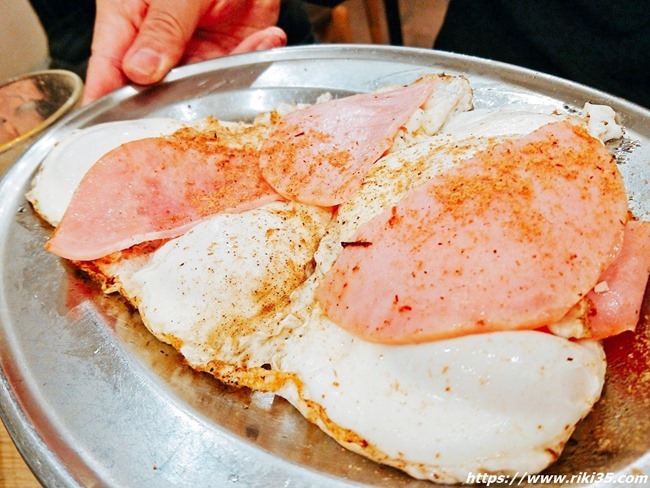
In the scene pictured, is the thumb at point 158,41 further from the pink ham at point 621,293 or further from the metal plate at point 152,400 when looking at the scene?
the pink ham at point 621,293

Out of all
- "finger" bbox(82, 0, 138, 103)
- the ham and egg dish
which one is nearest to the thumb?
"finger" bbox(82, 0, 138, 103)

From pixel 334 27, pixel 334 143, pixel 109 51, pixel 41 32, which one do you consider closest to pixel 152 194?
pixel 334 143

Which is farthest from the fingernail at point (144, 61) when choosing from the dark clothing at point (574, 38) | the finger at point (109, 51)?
the dark clothing at point (574, 38)

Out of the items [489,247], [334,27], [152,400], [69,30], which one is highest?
[489,247]

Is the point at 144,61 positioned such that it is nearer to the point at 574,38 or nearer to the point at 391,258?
the point at 391,258

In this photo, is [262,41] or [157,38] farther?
[262,41]

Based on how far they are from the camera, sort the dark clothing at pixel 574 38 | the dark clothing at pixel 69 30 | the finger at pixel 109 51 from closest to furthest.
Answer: the dark clothing at pixel 574 38, the finger at pixel 109 51, the dark clothing at pixel 69 30

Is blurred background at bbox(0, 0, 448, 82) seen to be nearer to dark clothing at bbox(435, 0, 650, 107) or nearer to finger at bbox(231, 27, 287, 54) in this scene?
finger at bbox(231, 27, 287, 54)

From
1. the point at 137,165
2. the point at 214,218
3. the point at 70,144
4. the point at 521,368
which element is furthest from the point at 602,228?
the point at 70,144
